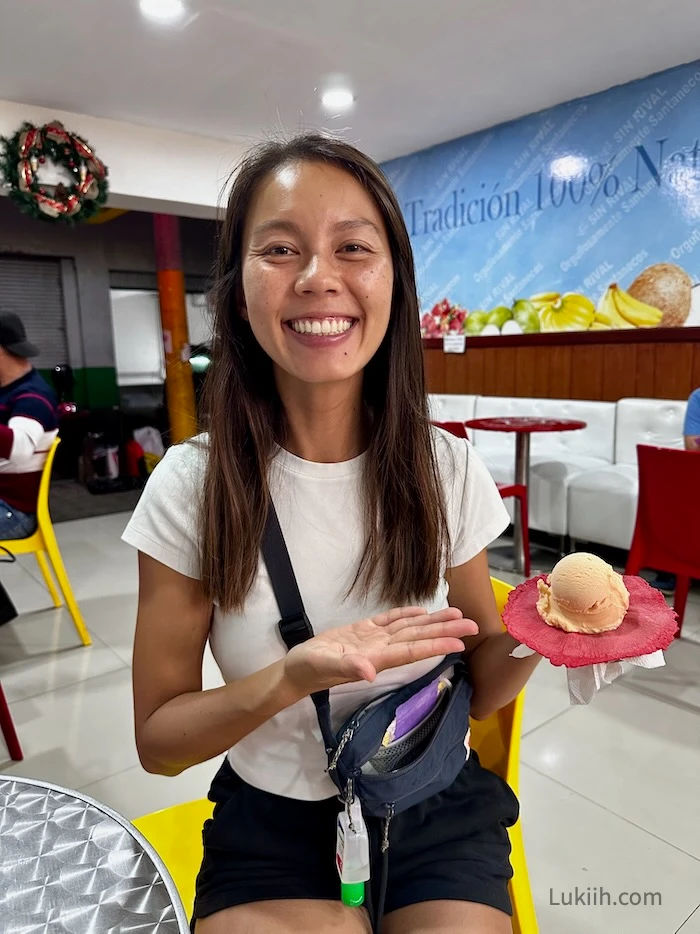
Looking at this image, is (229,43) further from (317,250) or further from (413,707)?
(413,707)

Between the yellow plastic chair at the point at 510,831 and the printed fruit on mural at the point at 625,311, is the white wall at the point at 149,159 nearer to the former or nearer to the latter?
the printed fruit on mural at the point at 625,311

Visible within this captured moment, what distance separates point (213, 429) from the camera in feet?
3.52

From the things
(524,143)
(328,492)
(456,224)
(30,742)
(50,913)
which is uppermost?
(524,143)

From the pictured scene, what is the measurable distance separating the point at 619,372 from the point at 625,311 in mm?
450

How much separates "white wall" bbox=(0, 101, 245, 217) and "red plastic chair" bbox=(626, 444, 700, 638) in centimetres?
392

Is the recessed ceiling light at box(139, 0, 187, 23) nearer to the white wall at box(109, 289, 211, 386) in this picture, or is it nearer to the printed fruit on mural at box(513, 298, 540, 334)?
the printed fruit on mural at box(513, 298, 540, 334)

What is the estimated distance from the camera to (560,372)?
16.8 feet

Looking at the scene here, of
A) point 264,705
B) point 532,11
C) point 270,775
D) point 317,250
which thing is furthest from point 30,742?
point 532,11

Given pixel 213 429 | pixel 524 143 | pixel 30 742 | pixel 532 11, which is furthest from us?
pixel 524 143

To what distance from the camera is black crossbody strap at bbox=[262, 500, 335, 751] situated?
3.06 feet

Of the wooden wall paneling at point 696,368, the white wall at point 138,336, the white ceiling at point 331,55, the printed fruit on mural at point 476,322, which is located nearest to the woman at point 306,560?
the white ceiling at point 331,55

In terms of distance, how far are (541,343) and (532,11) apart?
7.70ft

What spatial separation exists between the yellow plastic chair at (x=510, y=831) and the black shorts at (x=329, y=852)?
0.13 meters

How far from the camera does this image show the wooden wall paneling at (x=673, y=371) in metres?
4.35
